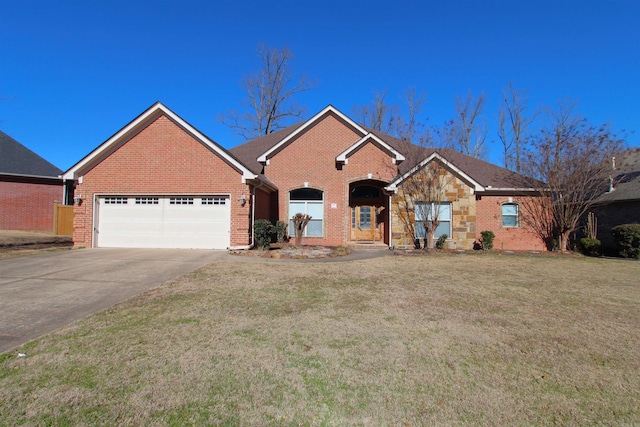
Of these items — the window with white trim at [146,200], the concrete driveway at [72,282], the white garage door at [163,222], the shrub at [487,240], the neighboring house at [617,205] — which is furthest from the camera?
the neighboring house at [617,205]

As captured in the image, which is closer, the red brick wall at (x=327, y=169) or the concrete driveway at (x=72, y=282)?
the concrete driveway at (x=72, y=282)

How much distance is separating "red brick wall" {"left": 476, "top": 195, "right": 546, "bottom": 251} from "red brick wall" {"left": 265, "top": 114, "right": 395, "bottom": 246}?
16.1ft

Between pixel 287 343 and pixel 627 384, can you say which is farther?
pixel 287 343

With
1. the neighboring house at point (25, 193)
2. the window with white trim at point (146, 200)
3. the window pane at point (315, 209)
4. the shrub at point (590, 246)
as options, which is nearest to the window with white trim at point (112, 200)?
the window with white trim at point (146, 200)

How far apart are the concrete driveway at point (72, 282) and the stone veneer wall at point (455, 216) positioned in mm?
8025

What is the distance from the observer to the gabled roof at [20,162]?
21547 millimetres

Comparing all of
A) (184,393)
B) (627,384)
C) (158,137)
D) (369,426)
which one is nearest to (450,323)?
(627,384)

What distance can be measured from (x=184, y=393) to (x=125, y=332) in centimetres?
197

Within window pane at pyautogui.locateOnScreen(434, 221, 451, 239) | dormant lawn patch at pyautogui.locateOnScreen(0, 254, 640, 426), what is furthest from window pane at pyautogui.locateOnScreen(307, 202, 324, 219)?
dormant lawn patch at pyautogui.locateOnScreen(0, 254, 640, 426)

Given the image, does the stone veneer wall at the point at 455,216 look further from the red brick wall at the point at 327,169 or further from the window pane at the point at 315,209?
the window pane at the point at 315,209

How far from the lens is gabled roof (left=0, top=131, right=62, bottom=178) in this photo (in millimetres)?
21547

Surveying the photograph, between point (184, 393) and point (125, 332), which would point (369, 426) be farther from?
point (125, 332)

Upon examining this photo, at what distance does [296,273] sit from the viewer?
29.3 ft

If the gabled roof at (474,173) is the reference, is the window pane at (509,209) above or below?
below
